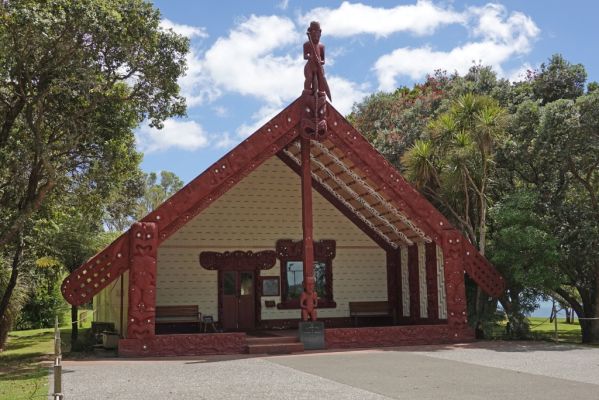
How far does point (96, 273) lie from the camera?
45.3 feet

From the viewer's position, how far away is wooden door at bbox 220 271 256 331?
19344mm

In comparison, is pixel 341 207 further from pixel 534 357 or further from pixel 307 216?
pixel 534 357

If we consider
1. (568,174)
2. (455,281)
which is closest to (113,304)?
(455,281)

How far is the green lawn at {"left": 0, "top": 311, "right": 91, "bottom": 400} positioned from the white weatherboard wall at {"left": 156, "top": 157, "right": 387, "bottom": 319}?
4046mm

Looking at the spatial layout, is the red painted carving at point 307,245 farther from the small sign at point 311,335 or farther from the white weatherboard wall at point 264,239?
the white weatherboard wall at point 264,239

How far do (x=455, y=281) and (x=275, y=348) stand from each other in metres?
5.38

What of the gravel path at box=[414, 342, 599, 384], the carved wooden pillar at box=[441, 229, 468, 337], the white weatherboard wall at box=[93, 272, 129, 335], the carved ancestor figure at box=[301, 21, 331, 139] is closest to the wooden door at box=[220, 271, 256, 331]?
the white weatherboard wall at box=[93, 272, 129, 335]

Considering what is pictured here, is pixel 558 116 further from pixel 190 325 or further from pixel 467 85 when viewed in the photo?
pixel 190 325

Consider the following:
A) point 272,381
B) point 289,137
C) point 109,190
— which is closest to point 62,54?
point 109,190

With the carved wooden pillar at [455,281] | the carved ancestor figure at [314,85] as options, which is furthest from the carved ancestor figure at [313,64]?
the carved wooden pillar at [455,281]

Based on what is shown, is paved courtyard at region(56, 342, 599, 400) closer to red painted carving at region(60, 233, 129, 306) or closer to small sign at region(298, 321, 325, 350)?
small sign at region(298, 321, 325, 350)

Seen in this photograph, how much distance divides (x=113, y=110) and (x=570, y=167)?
12.3 metres

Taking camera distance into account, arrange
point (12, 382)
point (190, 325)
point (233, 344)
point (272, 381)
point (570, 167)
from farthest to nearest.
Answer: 1. point (190, 325)
2. point (570, 167)
3. point (233, 344)
4. point (12, 382)
5. point (272, 381)

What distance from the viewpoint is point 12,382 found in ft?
35.6
